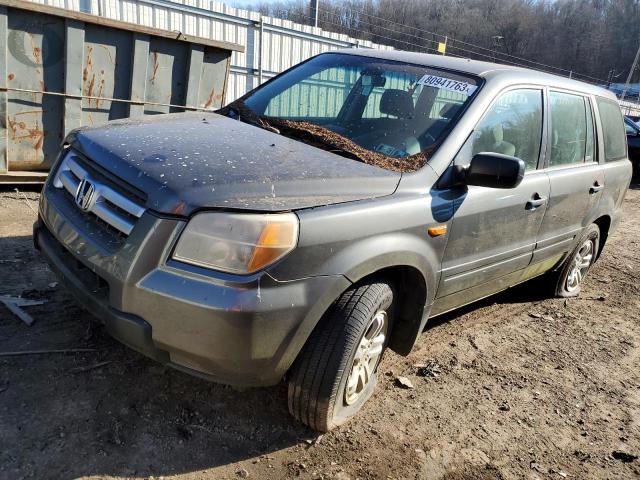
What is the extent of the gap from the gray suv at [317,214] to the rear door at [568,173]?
0.03m

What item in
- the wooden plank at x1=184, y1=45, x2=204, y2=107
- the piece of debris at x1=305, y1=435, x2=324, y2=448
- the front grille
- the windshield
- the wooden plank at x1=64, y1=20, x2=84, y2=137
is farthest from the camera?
the wooden plank at x1=184, y1=45, x2=204, y2=107

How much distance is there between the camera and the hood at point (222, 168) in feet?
6.91

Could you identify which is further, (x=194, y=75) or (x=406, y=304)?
(x=194, y=75)

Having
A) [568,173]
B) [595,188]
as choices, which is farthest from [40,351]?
[595,188]

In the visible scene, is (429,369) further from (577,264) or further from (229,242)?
(577,264)

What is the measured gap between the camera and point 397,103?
10.5ft

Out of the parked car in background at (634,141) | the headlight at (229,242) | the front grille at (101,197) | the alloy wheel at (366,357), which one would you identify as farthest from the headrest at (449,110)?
the parked car in background at (634,141)

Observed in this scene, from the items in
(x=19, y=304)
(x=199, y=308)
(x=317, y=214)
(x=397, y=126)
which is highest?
(x=397, y=126)

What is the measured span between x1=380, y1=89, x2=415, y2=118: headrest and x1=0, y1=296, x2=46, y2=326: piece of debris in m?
2.43

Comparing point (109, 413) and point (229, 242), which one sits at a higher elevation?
point (229, 242)

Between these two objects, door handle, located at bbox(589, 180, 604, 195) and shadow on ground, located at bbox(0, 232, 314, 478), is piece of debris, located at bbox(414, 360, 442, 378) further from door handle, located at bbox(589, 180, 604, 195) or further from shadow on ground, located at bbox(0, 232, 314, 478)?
door handle, located at bbox(589, 180, 604, 195)

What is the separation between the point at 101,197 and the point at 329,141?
1241 millimetres

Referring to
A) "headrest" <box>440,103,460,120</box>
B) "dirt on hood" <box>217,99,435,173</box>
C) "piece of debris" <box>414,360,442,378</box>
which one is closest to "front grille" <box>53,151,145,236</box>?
"dirt on hood" <box>217,99,435,173</box>

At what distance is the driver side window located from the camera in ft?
9.81
